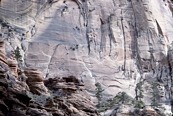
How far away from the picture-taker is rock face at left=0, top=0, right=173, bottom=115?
5806cm

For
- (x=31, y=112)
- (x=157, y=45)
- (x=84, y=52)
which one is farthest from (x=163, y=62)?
(x=31, y=112)

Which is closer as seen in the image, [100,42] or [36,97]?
[36,97]

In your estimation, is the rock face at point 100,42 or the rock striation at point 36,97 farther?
the rock face at point 100,42

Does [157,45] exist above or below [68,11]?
below

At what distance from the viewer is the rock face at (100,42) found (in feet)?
190

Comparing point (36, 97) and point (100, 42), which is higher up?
point (100, 42)

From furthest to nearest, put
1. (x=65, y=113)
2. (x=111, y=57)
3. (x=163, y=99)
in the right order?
(x=111, y=57), (x=163, y=99), (x=65, y=113)

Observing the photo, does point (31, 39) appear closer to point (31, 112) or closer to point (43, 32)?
point (43, 32)

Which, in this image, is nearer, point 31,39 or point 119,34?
point 31,39

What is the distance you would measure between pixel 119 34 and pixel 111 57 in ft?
11.6

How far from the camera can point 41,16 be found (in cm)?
6203

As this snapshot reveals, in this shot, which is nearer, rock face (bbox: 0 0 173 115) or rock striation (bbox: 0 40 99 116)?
rock striation (bbox: 0 40 99 116)

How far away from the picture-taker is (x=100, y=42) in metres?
63.1

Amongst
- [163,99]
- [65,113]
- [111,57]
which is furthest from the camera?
[111,57]
